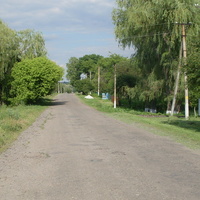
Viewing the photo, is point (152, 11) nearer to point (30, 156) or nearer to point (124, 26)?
point (124, 26)

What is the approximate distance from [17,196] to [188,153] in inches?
247

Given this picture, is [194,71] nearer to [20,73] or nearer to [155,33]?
[155,33]

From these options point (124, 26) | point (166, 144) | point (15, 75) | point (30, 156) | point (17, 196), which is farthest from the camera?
point (15, 75)

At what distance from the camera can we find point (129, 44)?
36.0 metres

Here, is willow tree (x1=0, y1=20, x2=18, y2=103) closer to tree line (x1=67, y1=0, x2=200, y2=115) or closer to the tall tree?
the tall tree

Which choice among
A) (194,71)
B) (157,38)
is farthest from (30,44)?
(194,71)

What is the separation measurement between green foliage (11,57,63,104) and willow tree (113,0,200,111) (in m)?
12.9

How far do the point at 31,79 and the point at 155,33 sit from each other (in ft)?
61.5

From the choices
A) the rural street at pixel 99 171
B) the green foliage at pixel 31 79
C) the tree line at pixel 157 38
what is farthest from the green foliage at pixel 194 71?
the green foliage at pixel 31 79

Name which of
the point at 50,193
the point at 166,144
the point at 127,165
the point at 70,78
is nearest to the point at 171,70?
the point at 166,144

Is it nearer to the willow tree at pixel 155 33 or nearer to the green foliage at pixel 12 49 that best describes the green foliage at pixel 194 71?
the willow tree at pixel 155 33

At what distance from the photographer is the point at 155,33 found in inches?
1291

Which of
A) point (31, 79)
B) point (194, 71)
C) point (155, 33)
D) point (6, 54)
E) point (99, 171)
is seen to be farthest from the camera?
point (6, 54)

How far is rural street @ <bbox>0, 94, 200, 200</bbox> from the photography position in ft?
20.8
